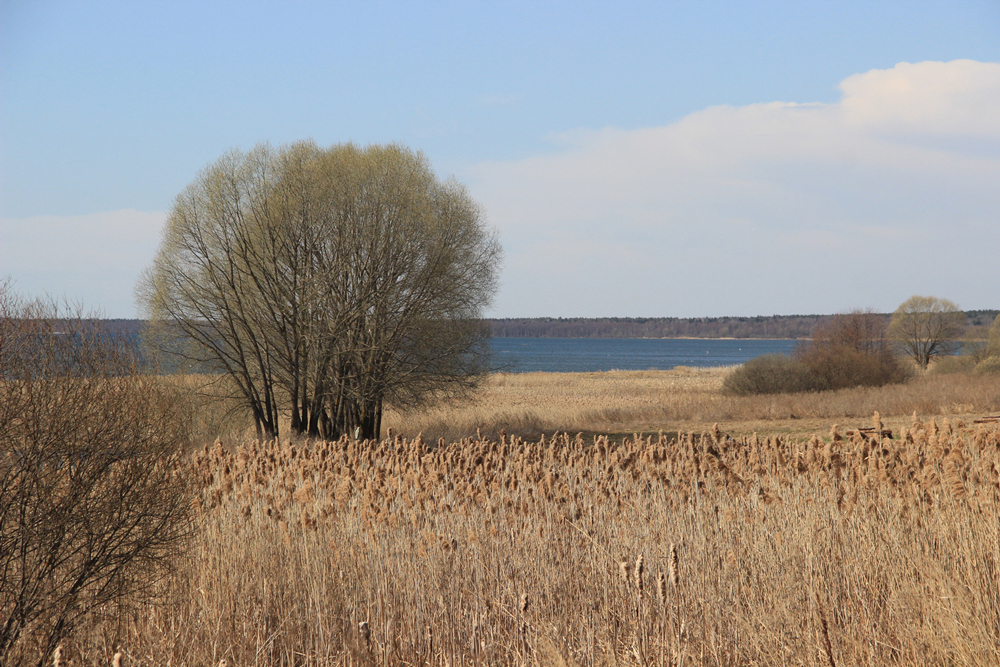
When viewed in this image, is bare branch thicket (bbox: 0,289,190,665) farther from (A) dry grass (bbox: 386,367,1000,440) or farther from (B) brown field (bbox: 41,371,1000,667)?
(A) dry grass (bbox: 386,367,1000,440)

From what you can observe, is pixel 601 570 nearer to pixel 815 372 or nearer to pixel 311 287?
pixel 311 287

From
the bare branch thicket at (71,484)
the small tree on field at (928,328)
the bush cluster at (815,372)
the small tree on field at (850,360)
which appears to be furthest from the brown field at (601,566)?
the small tree on field at (928,328)

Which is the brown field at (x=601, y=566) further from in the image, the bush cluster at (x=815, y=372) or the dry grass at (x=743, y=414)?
the bush cluster at (x=815, y=372)

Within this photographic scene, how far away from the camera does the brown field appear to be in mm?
4008

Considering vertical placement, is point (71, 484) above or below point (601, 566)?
above

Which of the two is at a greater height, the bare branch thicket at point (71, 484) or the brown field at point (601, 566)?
the bare branch thicket at point (71, 484)

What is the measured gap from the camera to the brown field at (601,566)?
13.1 feet

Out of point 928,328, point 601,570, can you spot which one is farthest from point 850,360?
point 601,570

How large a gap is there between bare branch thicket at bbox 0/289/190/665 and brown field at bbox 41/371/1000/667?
0.32m

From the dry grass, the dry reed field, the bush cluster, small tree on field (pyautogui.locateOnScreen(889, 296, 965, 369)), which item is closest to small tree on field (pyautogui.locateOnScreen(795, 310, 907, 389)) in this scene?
the bush cluster

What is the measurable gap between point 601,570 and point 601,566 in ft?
0.22

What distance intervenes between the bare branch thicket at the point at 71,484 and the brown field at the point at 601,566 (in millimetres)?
316

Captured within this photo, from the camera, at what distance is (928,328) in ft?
195

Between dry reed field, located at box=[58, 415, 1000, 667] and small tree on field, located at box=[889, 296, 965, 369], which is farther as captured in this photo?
small tree on field, located at box=[889, 296, 965, 369]
